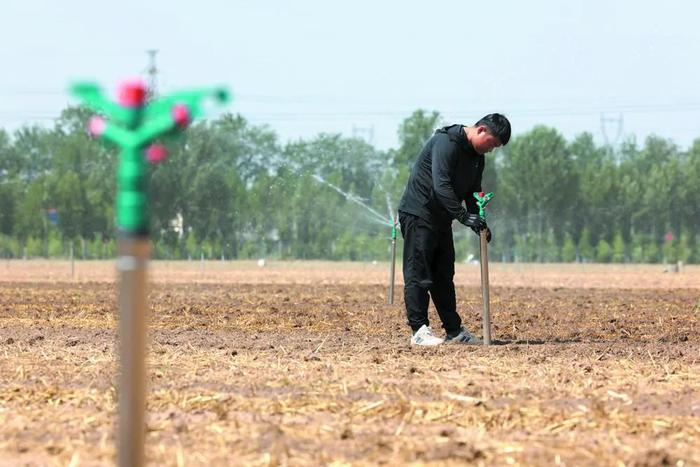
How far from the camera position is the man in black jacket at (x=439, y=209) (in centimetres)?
995

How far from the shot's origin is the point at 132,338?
12.4 feet

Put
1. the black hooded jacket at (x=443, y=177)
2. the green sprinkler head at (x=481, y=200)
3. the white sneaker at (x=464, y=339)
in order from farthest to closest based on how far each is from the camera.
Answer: the white sneaker at (x=464, y=339)
the green sprinkler head at (x=481, y=200)
the black hooded jacket at (x=443, y=177)

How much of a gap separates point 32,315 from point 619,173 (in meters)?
76.3

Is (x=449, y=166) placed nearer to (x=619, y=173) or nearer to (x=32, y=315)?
(x=32, y=315)

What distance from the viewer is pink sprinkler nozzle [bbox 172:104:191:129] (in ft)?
11.8

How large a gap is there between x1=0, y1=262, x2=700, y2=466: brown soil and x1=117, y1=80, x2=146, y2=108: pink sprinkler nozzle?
1885mm

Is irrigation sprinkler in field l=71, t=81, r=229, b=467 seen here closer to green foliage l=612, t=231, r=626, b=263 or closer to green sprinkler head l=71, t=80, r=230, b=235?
green sprinkler head l=71, t=80, r=230, b=235

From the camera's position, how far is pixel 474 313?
14859 mm

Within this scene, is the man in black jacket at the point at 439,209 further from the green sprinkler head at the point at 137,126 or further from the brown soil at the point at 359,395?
the green sprinkler head at the point at 137,126

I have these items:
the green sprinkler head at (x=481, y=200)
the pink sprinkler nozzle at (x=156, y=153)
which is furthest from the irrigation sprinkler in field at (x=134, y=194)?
the green sprinkler head at (x=481, y=200)

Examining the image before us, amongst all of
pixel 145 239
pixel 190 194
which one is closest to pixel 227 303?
pixel 145 239

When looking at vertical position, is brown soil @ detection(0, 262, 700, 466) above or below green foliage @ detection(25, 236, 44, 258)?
below

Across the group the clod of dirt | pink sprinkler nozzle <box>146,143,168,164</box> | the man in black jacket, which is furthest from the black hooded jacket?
pink sprinkler nozzle <box>146,143,168,164</box>

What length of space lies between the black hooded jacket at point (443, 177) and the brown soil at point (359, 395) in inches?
46.9
